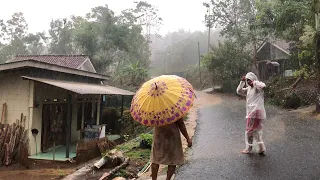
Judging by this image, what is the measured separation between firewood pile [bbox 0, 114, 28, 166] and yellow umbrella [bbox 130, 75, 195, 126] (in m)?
7.99

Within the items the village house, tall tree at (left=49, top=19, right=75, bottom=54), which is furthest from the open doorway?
tall tree at (left=49, top=19, right=75, bottom=54)

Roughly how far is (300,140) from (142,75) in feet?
68.7

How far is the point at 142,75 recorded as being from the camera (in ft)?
92.9

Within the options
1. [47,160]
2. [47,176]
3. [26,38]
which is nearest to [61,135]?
[47,160]

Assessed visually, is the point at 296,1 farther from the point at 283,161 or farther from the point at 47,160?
the point at 47,160

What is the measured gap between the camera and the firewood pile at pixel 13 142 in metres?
10.3

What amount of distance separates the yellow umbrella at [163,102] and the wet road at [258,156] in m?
2.01

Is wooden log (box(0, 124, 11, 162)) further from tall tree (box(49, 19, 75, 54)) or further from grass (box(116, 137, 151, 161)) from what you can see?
tall tree (box(49, 19, 75, 54))

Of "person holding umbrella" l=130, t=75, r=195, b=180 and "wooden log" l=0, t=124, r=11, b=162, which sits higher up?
"person holding umbrella" l=130, t=75, r=195, b=180

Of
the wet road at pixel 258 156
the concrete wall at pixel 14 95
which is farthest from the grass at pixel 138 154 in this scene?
the concrete wall at pixel 14 95

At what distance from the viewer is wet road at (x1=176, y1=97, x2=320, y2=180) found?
17.7 ft

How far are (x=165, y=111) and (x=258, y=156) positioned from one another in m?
3.53

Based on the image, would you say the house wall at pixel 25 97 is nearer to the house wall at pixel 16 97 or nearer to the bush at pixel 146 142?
the house wall at pixel 16 97

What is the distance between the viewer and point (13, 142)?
10656 millimetres
